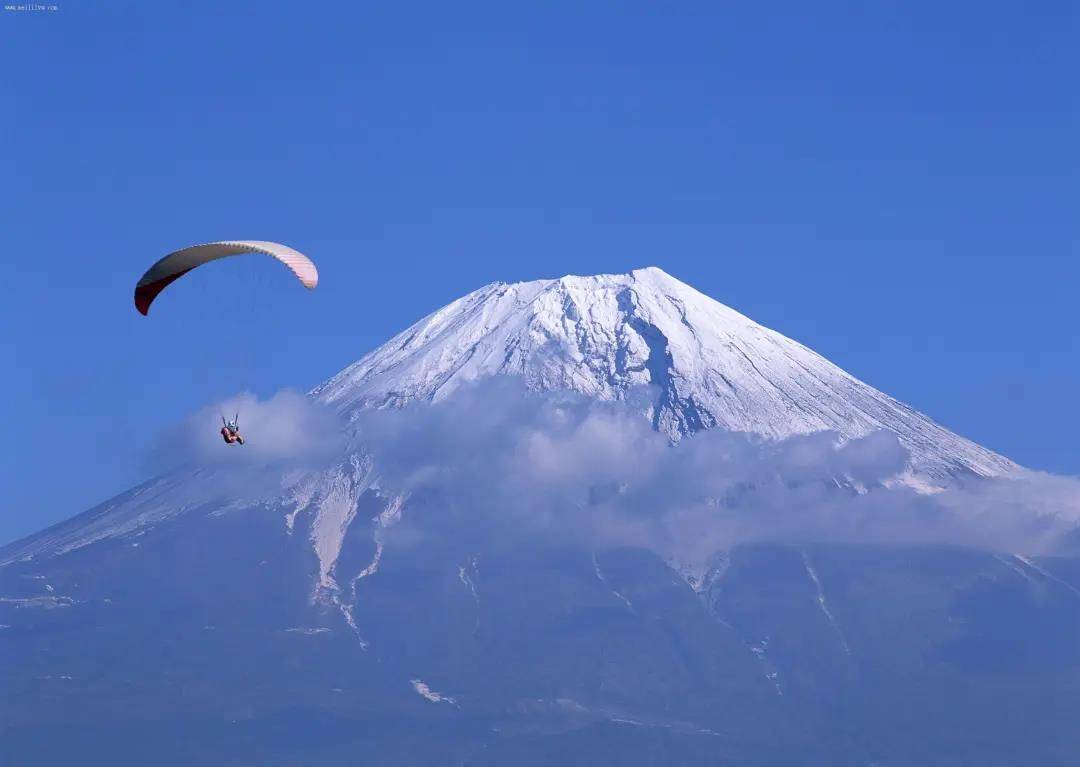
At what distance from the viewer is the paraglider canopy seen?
59438 millimetres

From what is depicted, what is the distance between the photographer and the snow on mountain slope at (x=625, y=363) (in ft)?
622

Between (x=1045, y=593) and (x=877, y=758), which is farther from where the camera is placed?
(x=1045, y=593)

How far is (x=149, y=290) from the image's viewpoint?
207 ft

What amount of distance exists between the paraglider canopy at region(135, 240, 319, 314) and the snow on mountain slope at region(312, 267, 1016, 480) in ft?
407

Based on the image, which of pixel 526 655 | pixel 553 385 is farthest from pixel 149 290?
pixel 553 385

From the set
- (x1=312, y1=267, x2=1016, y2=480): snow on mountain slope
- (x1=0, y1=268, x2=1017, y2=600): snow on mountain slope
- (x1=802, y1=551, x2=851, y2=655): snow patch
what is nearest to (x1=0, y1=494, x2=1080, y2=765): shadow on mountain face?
(x1=802, y1=551, x2=851, y2=655): snow patch

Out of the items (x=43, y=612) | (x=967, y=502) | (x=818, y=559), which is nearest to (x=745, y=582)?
(x=818, y=559)

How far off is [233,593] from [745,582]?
3987 cm

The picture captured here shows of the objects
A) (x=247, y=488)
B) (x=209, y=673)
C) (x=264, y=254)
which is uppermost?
(x=247, y=488)

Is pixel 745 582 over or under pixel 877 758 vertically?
over

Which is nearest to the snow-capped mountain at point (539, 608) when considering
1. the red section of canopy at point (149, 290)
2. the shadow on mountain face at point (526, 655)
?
the shadow on mountain face at point (526, 655)

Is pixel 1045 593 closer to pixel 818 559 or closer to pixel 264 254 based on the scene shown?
pixel 818 559

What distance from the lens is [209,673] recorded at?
6624 inches

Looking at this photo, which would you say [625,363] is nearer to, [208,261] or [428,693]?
[428,693]
